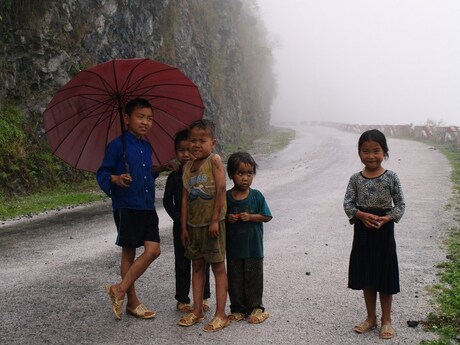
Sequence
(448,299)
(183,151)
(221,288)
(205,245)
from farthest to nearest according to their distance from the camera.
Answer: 1. (448,299)
2. (183,151)
3. (221,288)
4. (205,245)

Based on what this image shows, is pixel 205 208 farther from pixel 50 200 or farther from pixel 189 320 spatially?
pixel 50 200

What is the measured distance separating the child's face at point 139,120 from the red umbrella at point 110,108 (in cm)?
10

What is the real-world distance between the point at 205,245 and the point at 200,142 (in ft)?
3.11

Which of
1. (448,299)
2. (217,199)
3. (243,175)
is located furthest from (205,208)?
(448,299)

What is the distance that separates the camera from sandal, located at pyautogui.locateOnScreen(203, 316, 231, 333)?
436cm

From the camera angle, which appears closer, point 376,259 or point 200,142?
point 376,259

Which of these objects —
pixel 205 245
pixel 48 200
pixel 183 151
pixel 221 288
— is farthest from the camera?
pixel 48 200

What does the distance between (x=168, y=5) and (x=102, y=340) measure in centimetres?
1952

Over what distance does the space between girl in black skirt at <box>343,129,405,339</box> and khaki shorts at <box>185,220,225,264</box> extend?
1.19m

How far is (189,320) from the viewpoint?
4.51m

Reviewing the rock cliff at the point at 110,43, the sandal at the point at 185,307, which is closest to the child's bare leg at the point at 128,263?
the sandal at the point at 185,307

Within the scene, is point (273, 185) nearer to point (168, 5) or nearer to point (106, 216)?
point (106, 216)

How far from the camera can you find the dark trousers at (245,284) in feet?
15.3

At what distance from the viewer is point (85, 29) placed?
1630 cm
